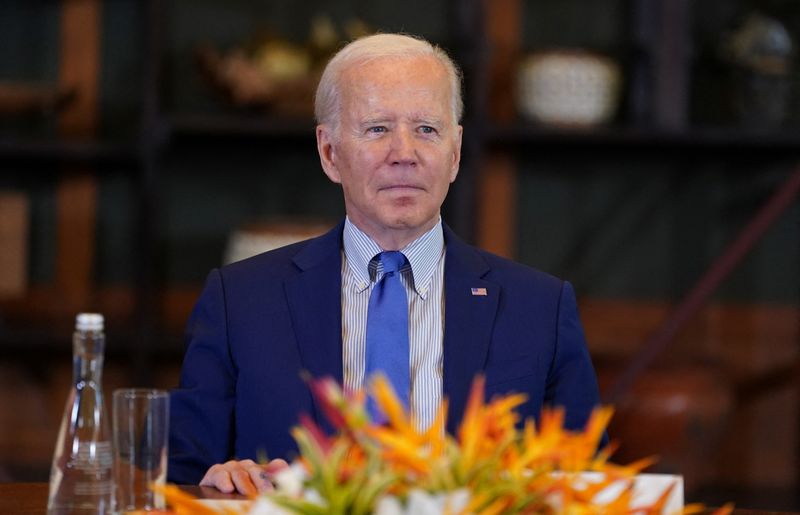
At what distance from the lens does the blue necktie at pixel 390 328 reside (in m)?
2.06

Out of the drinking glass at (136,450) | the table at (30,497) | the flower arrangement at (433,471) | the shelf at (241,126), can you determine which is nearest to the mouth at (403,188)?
the table at (30,497)

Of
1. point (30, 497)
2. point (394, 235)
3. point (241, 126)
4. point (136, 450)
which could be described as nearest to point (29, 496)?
point (30, 497)

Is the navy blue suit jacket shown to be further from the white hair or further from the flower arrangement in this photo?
the flower arrangement

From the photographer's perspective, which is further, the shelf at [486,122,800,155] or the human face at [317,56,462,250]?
the shelf at [486,122,800,155]

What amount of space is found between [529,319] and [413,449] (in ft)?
3.92

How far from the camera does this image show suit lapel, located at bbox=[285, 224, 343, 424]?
2084 millimetres

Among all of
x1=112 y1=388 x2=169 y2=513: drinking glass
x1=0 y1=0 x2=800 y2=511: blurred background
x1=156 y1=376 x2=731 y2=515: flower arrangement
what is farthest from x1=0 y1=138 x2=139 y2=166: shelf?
x1=156 y1=376 x2=731 y2=515: flower arrangement

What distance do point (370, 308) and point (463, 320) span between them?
0.50 feet

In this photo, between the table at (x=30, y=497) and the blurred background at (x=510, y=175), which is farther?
the blurred background at (x=510, y=175)

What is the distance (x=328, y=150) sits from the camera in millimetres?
2271

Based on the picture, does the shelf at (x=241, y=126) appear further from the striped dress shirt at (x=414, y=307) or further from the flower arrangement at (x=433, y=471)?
the flower arrangement at (x=433, y=471)

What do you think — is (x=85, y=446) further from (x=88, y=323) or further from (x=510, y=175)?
(x=510, y=175)

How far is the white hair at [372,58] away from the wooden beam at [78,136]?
2233mm

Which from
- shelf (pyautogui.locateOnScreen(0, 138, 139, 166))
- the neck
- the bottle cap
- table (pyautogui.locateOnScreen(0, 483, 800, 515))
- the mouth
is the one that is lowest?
table (pyautogui.locateOnScreen(0, 483, 800, 515))
